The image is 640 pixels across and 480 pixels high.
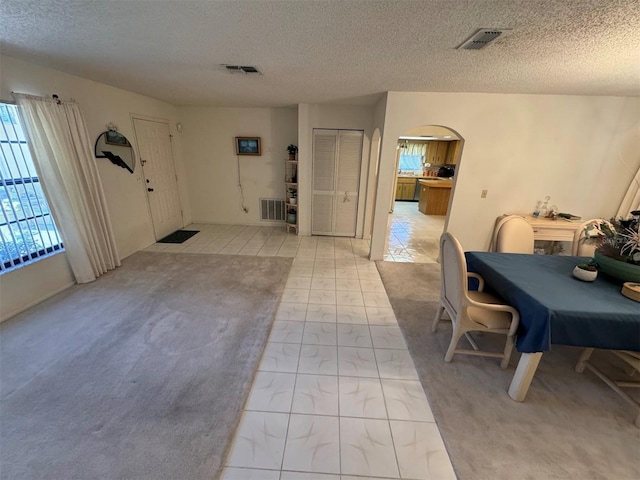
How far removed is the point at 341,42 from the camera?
1872mm

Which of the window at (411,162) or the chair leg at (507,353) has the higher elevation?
the window at (411,162)

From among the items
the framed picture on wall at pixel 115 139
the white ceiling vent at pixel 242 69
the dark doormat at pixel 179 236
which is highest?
the white ceiling vent at pixel 242 69

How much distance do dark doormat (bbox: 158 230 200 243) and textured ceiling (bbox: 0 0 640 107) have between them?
2.43 meters

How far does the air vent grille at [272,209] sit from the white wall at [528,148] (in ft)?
7.88

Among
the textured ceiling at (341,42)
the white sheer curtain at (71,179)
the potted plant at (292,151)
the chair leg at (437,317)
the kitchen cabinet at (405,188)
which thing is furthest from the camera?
the kitchen cabinet at (405,188)

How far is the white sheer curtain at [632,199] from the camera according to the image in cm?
344

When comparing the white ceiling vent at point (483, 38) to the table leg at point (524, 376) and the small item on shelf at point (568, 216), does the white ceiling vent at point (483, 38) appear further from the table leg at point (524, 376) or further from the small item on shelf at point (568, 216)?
the small item on shelf at point (568, 216)

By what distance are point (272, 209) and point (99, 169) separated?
2.85 m

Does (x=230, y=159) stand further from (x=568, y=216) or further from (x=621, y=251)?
(x=568, y=216)

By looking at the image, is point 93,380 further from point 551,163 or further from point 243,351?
point 551,163

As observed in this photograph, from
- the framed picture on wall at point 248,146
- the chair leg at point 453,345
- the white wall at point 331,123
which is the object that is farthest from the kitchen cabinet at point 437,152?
the chair leg at point 453,345

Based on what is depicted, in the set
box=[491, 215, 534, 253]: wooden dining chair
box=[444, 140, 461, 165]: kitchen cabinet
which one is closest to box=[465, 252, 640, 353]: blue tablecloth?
box=[491, 215, 534, 253]: wooden dining chair

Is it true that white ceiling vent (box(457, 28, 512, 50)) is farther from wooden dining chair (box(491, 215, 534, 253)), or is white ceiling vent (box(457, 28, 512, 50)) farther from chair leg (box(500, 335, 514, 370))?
chair leg (box(500, 335, 514, 370))

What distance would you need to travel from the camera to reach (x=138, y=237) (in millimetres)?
Result: 4074
